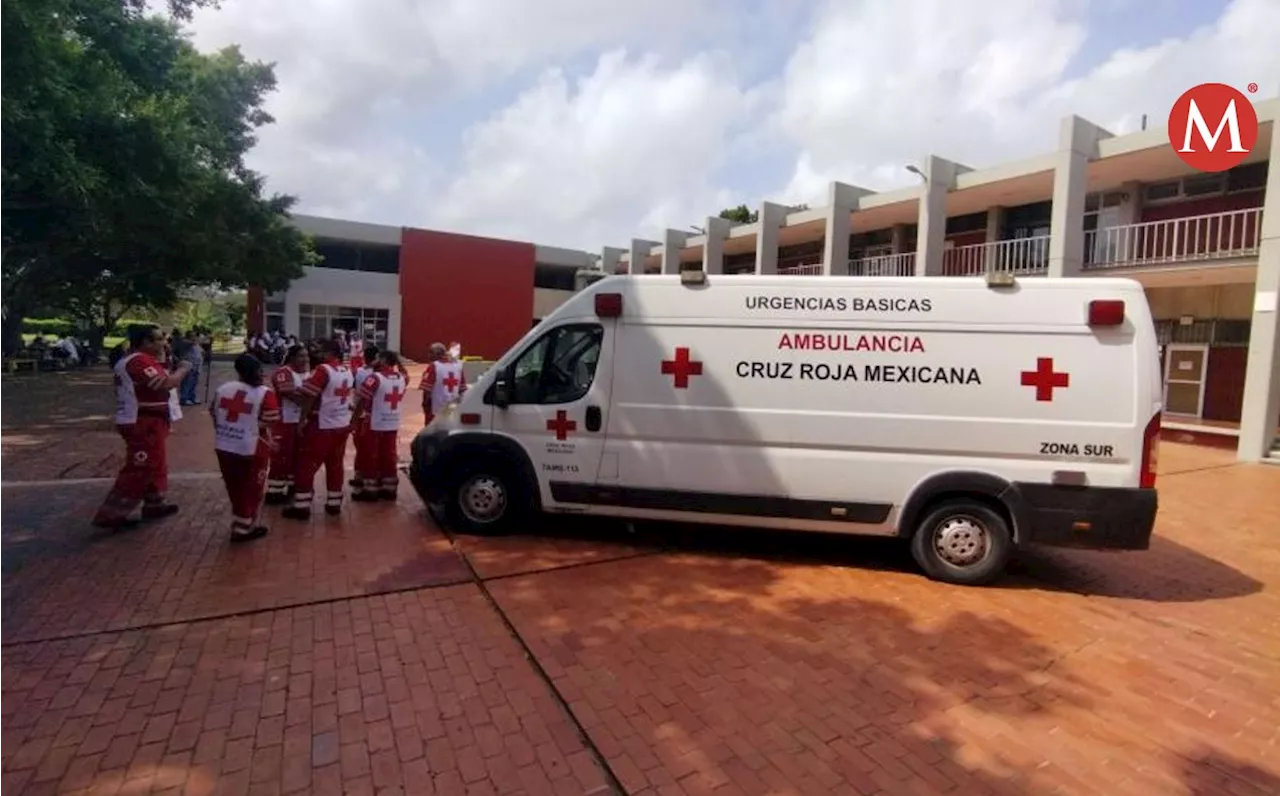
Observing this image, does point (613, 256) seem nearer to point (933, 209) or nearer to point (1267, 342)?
point (933, 209)

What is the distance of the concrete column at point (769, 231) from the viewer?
23453mm

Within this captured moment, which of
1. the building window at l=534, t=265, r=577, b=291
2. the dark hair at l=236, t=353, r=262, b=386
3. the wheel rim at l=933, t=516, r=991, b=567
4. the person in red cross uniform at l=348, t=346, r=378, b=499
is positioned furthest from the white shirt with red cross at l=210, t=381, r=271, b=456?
the building window at l=534, t=265, r=577, b=291

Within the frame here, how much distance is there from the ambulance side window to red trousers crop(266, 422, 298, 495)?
9.17ft

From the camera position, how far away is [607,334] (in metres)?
5.67

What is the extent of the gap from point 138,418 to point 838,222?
18740 mm

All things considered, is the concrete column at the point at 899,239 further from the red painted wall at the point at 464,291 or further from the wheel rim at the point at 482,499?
the red painted wall at the point at 464,291

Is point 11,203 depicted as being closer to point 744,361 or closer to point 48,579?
point 48,579

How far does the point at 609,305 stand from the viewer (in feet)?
18.5

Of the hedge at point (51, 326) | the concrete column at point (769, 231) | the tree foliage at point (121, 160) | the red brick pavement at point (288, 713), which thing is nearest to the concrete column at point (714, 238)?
the concrete column at point (769, 231)

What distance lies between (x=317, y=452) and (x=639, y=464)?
3.12 m

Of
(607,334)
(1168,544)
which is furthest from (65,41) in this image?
(1168,544)

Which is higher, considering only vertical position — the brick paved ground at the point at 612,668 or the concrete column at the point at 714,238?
the concrete column at the point at 714,238

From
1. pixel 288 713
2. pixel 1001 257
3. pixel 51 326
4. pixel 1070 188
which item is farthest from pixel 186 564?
pixel 51 326

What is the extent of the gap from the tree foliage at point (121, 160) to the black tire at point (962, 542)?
919 cm
